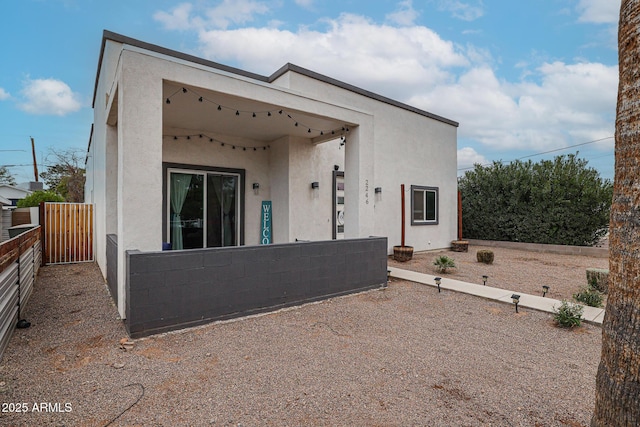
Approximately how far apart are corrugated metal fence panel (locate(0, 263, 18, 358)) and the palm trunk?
4642 mm

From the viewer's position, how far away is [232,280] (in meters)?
4.16

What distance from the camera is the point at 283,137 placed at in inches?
311

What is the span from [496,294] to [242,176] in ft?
19.8

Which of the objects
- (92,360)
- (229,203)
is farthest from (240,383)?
(229,203)

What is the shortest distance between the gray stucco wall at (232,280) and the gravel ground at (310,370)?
0.71 ft

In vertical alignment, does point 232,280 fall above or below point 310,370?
above

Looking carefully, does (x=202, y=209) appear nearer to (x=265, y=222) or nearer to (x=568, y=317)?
(x=265, y=222)

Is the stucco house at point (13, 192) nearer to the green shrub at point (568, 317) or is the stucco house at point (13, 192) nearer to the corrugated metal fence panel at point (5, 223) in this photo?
the corrugated metal fence panel at point (5, 223)

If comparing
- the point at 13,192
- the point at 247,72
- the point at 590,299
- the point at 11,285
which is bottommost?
the point at 590,299

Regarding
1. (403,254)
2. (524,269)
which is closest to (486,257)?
(524,269)

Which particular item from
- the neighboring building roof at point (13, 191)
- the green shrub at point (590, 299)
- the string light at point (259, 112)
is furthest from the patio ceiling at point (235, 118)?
the neighboring building roof at point (13, 191)

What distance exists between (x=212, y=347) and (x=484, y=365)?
8.80 ft

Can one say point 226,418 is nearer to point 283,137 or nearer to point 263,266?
point 263,266

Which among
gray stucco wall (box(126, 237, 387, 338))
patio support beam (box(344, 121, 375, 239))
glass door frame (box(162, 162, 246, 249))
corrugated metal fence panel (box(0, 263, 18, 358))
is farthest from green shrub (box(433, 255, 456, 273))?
corrugated metal fence panel (box(0, 263, 18, 358))
